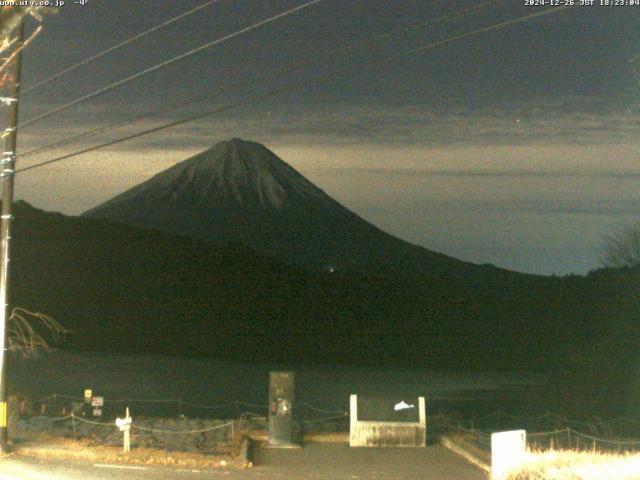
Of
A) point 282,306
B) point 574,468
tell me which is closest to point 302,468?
point 574,468

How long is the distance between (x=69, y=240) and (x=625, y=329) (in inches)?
2508

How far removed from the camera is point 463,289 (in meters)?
117

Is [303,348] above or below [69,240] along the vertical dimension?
below

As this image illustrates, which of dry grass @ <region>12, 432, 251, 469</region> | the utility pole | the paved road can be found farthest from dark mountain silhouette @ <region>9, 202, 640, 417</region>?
the utility pole

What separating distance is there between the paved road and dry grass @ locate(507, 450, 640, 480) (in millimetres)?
1337

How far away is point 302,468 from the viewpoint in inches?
656

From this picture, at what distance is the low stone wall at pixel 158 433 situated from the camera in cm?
2078

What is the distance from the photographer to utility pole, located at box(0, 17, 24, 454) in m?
16.8

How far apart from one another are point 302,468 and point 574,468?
530cm

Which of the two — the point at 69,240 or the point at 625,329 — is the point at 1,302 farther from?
the point at 69,240

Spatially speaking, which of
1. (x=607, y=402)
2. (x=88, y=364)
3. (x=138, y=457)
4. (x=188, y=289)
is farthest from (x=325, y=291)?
(x=138, y=457)

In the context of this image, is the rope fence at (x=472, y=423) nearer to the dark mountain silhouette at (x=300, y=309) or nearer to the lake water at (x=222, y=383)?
the lake water at (x=222, y=383)

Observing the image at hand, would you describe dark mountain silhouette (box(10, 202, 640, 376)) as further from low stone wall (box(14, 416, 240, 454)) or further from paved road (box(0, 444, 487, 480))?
paved road (box(0, 444, 487, 480))

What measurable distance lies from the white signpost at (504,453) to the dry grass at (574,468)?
0.61 feet
